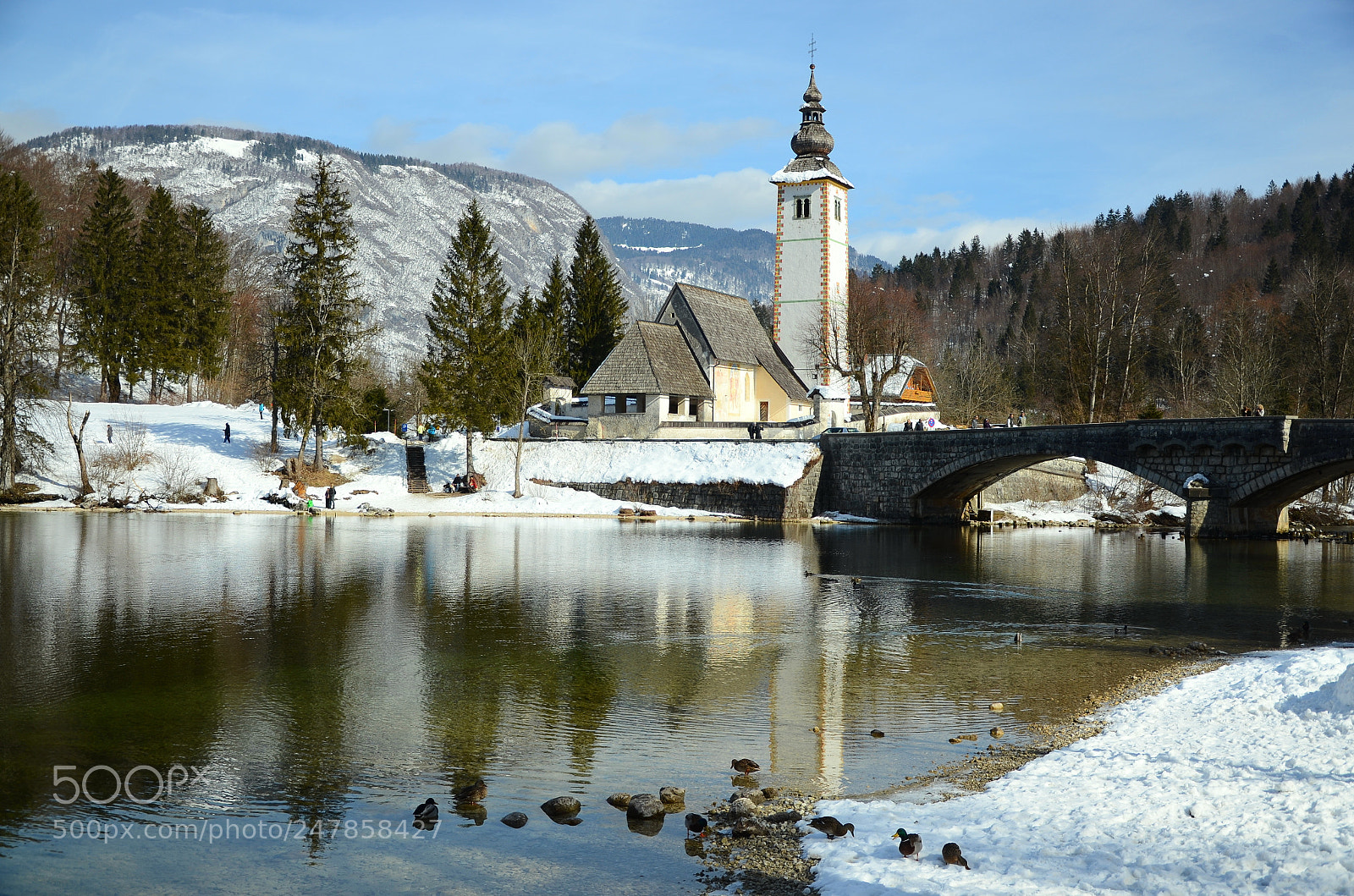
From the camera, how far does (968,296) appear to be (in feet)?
473

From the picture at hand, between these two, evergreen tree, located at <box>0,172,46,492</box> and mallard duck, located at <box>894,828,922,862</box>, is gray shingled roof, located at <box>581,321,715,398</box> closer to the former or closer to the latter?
evergreen tree, located at <box>0,172,46,492</box>

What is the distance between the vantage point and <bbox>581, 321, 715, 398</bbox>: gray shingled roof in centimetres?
5800

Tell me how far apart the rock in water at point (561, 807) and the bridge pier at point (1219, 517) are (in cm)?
Answer: 3924

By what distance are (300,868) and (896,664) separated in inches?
415

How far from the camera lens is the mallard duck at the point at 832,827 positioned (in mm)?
8758

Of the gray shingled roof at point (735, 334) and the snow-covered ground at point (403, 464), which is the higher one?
the gray shingled roof at point (735, 334)

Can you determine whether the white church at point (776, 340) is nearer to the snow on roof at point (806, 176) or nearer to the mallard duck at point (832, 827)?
the snow on roof at point (806, 176)

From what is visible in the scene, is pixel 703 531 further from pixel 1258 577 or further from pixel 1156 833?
pixel 1156 833

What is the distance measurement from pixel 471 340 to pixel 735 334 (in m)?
18.7

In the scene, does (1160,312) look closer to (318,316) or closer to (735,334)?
(735,334)

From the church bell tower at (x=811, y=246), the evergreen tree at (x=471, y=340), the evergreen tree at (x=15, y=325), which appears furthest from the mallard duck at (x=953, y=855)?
the church bell tower at (x=811, y=246)

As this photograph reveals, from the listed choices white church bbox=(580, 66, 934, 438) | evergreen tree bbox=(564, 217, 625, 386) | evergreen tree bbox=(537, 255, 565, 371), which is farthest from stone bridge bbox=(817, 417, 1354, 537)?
evergreen tree bbox=(537, 255, 565, 371)

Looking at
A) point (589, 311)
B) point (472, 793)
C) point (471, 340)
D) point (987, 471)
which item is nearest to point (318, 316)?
point (471, 340)

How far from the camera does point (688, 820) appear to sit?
9094mm
